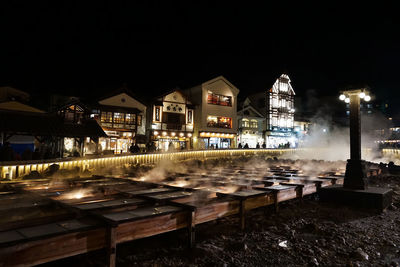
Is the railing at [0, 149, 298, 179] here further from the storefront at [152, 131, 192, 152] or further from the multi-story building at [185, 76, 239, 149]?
the storefront at [152, 131, 192, 152]

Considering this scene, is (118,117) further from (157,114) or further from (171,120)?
(171,120)

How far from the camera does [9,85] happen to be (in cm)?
2694

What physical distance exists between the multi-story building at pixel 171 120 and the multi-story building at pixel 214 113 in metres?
1.30

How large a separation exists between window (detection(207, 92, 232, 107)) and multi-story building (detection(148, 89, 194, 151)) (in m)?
3.12

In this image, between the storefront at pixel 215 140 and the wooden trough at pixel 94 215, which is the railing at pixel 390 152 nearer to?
the storefront at pixel 215 140

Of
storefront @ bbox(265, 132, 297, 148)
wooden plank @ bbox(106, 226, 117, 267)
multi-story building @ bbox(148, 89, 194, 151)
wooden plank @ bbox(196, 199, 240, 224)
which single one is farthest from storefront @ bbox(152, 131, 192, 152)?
wooden plank @ bbox(106, 226, 117, 267)

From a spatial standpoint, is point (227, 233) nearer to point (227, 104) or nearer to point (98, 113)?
point (98, 113)

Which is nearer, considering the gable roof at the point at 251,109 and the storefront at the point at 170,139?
the storefront at the point at 170,139

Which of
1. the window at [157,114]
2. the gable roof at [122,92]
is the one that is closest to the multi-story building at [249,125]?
the window at [157,114]

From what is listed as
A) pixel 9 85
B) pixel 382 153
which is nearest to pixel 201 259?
pixel 9 85

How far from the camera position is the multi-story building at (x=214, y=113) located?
1362 inches

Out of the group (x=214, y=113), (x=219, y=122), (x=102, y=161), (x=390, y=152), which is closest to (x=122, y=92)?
(x=214, y=113)

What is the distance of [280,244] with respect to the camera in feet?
18.9

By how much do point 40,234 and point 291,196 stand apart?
25.1ft
